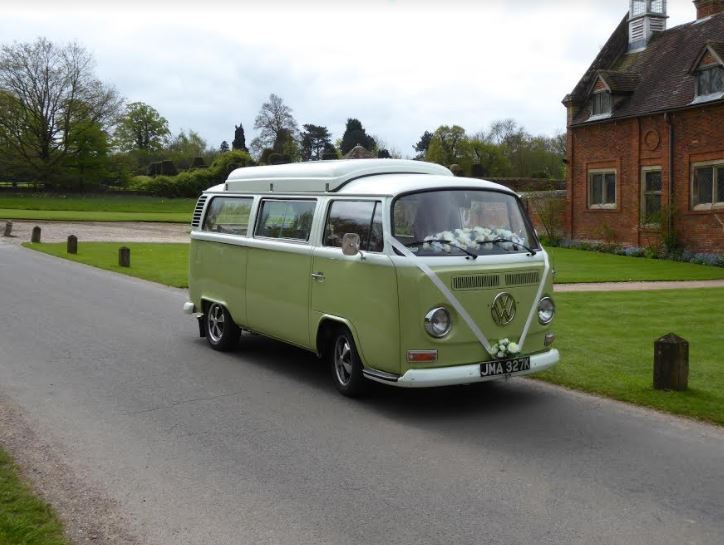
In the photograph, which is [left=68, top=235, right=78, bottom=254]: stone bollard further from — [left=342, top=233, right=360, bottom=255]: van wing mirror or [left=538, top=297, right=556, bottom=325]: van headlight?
[left=538, top=297, right=556, bottom=325]: van headlight

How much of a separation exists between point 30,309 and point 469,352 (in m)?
8.96

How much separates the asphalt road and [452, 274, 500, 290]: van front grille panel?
1164 mm

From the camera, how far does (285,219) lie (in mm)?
8766

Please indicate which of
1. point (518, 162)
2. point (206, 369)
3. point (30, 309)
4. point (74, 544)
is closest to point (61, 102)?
point (518, 162)

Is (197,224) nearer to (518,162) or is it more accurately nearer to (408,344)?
(408,344)

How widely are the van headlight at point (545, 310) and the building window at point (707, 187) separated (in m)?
19.6

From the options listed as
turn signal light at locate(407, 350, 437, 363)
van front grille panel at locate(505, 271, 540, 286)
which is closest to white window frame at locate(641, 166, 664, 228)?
van front grille panel at locate(505, 271, 540, 286)

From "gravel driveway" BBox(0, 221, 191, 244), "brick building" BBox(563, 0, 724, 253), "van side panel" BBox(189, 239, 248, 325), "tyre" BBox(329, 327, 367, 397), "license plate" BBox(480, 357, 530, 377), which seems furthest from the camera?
"gravel driveway" BBox(0, 221, 191, 244)

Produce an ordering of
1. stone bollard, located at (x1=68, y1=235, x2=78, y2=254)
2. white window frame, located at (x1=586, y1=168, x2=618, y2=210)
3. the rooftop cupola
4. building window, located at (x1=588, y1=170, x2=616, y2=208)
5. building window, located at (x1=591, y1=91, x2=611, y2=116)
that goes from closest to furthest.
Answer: stone bollard, located at (x1=68, y1=235, x2=78, y2=254), white window frame, located at (x1=586, y1=168, x2=618, y2=210), building window, located at (x1=591, y1=91, x2=611, y2=116), building window, located at (x1=588, y1=170, x2=616, y2=208), the rooftop cupola

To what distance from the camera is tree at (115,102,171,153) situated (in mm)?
103812

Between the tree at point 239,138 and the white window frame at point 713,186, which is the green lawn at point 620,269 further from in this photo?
the tree at point 239,138

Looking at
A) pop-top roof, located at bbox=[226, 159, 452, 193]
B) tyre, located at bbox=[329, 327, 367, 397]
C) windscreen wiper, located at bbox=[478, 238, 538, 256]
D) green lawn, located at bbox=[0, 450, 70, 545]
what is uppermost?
pop-top roof, located at bbox=[226, 159, 452, 193]

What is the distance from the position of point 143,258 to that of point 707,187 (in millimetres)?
18229

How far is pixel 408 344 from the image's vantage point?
685cm
